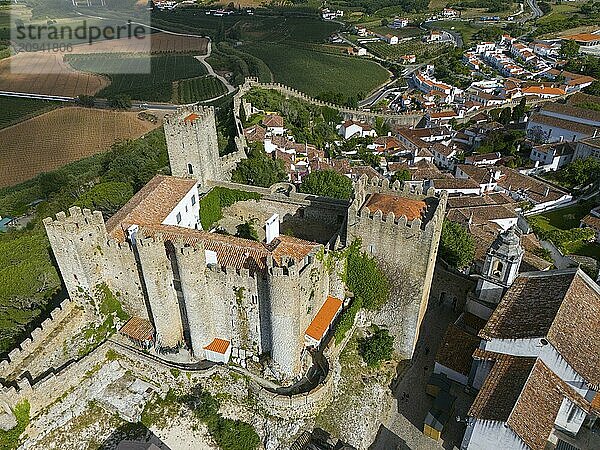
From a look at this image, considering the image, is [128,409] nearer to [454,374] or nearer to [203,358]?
[203,358]

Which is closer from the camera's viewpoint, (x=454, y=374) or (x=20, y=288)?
(x=454, y=374)

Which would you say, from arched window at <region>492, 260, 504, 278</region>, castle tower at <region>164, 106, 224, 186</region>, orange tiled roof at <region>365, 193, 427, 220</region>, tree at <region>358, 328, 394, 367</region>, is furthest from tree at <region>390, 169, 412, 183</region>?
tree at <region>358, 328, 394, 367</region>

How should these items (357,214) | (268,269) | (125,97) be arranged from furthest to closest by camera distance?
(125,97) → (357,214) → (268,269)

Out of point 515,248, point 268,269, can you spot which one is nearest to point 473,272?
point 515,248

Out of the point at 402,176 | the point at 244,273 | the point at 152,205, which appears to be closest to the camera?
the point at 244,273

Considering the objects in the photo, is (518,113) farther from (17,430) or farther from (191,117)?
(17,430)

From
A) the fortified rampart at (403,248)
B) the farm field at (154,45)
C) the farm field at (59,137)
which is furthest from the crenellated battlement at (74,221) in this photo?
the farm field at (154,45)

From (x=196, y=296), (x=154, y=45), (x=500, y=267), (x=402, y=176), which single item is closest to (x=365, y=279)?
(x=500, y=267)
